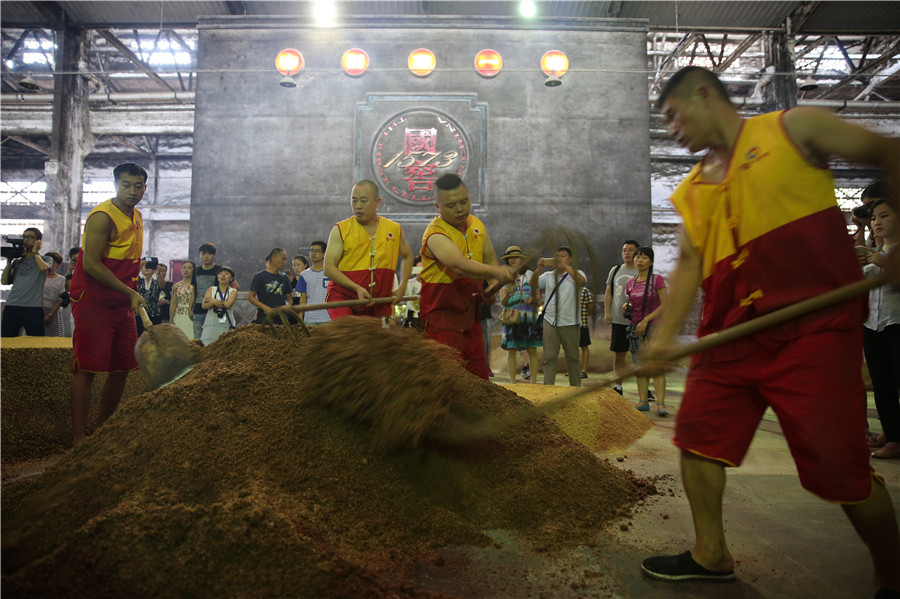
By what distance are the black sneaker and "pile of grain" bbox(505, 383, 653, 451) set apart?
185cm

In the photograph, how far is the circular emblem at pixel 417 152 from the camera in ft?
31.1

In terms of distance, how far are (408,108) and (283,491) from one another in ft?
29.1

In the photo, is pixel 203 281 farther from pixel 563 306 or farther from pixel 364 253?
pixel 563 306

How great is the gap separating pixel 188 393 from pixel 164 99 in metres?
13.6

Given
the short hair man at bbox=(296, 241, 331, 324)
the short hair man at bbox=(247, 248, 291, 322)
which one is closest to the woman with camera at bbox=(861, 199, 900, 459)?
the short hair man at bbox=(296, 241, 331, 324)

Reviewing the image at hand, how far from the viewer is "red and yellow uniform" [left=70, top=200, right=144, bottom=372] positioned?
322cm

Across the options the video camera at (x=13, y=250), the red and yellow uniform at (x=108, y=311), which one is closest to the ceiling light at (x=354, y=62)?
the video camera at (x=13, y=250)

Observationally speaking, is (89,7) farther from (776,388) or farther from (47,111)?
(776,388)

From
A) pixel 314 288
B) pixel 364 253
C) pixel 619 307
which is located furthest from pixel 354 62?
pixel 364 253

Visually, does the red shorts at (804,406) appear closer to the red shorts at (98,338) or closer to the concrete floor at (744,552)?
the concrete floor at (744,552)

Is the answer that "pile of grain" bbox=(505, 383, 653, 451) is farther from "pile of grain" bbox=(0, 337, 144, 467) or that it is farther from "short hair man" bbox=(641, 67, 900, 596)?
"pile of grain" bbox=(0, 337, 144, 467)

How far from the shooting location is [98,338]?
3.23 metres

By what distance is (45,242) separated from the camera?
557 inches

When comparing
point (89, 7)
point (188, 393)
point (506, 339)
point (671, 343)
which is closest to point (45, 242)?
point (89, 7)
